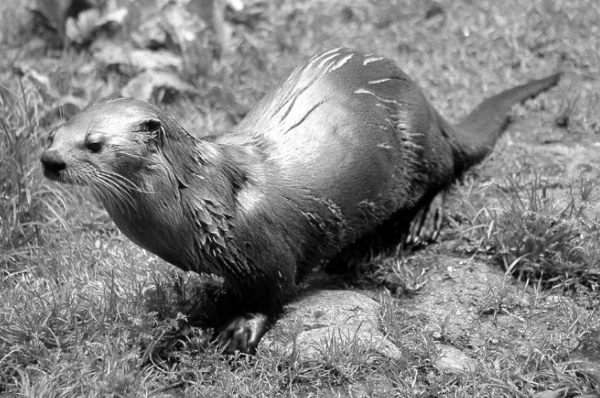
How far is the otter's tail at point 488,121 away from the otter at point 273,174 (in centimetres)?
17

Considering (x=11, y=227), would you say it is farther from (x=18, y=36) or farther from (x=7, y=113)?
(x=18, y=36)

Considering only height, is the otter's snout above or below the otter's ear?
below

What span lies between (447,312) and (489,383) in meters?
0.47

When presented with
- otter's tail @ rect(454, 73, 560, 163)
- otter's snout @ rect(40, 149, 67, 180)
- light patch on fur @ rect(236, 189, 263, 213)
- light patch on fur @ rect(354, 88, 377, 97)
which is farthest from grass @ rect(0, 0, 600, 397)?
light patch on fur @ rect(354, 88, 377, 97)

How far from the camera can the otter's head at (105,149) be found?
212 centimetres

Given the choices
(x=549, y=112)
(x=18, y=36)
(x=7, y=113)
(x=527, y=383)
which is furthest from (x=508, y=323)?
(x=18, y=36)

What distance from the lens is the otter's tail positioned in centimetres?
344

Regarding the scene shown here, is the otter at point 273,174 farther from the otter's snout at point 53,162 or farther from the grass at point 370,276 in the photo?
the grass at point 370,276

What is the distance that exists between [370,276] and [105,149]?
50.1 inches

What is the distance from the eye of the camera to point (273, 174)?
2.57 metres

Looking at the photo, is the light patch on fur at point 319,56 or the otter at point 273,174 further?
the light patch on fur at point 319,56

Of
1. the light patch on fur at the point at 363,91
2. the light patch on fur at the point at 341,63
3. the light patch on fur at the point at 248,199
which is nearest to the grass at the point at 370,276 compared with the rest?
the light patch on fur at the point at 248,199

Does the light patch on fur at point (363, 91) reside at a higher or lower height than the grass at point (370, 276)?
higher

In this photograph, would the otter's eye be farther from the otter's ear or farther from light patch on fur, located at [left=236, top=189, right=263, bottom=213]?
light patch on fur, located at [left=236, top=189, right=263, bottom=213]
